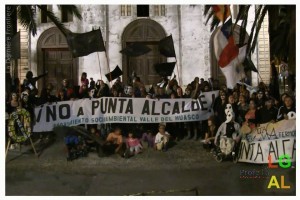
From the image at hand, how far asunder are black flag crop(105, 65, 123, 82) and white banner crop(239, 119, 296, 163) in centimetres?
265

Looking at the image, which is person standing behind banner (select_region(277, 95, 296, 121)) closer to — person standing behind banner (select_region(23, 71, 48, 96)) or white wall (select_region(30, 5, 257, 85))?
white wall (select_region(30, 5, 257, 85))

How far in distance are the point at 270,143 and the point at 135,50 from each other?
10.1 feet

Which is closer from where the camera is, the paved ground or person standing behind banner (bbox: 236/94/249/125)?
the paved ground

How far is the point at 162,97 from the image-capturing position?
34.9 feet

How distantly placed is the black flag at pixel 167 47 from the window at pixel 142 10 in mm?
630

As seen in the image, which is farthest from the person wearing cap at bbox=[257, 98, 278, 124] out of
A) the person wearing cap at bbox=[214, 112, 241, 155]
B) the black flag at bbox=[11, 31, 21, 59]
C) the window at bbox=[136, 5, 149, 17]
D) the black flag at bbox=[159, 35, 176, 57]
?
the black flag at bbox=[11, 31, 21, 59]

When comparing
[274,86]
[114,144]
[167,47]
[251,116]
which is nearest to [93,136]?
[114,144]

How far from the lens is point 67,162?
10.4m

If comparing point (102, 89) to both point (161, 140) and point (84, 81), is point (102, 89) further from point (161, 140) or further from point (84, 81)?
point (161, 140)

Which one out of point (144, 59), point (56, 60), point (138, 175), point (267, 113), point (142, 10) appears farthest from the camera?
point (56, 60)

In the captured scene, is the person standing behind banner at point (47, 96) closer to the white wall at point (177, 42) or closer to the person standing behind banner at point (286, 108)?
the white wall at point (177, 42)

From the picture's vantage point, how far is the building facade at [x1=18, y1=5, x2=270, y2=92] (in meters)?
10.4
